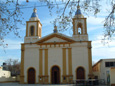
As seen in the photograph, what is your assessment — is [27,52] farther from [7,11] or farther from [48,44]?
[7,11]

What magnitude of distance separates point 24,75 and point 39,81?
117 inches

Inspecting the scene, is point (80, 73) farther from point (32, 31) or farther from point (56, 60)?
point (32, 31)

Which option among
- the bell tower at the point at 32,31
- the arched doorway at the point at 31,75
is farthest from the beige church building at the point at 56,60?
the bell tower at the point at 32,31

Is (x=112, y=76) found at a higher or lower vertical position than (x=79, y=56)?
lower

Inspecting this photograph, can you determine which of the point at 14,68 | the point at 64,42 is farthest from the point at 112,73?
the point at 14,68

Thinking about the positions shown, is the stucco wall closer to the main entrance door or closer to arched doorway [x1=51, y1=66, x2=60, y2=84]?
the main entrance door

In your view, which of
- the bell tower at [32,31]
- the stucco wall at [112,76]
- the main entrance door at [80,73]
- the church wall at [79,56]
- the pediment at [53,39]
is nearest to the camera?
the stucco wall at [112,76]

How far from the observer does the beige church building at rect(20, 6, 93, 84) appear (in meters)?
29.2

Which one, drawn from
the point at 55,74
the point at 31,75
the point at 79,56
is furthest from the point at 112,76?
the point at 31,75

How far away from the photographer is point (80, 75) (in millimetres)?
29094

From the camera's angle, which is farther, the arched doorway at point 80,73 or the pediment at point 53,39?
the pediment at point 53,39

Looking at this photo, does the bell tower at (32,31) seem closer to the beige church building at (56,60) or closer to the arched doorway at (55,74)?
the beige church building at (56,60)

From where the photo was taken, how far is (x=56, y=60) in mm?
30047

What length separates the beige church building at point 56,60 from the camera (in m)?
29.2
